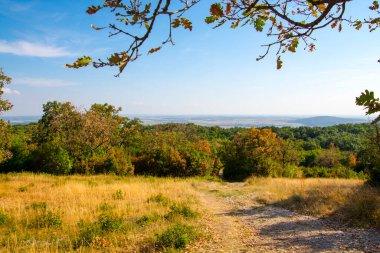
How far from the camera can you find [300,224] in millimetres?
10344

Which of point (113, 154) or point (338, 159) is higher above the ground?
point (113, 154)

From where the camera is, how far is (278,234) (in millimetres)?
9305

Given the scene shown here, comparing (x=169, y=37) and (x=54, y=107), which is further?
(x=54, y=107)

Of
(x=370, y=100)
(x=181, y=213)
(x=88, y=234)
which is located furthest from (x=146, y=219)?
(x=370, y=100)

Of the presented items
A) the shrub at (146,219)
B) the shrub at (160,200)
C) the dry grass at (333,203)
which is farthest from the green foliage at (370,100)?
the shrub at (160,200)

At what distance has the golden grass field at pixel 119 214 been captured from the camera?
7.66 meters

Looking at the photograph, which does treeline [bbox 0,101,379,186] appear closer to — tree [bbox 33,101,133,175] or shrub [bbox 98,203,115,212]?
tree [bbox 33,101,133,175]

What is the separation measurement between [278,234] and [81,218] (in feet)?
20.8

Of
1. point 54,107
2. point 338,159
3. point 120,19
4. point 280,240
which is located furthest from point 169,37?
point 338,159

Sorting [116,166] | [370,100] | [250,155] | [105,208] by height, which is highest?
[370,100]

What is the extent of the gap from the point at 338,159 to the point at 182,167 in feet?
95.5

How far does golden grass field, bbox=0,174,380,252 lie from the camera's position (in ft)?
25.1

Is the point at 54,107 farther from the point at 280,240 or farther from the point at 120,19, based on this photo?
the point at 120,19

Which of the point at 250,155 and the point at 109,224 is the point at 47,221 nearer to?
Answer: the point at 109,224
